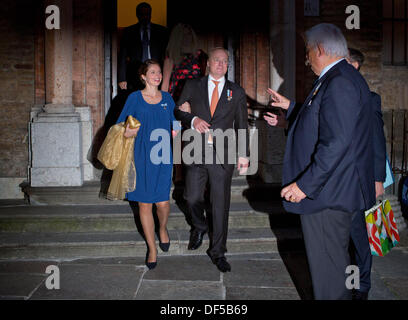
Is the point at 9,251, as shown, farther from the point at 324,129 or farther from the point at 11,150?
the point at 324,129

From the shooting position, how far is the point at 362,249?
3.48 metres

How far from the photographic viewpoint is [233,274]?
426 cm

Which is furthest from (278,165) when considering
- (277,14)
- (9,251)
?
(9,251)

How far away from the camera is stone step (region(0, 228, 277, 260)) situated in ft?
15.8

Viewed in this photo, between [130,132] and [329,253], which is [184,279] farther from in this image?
[329,253]

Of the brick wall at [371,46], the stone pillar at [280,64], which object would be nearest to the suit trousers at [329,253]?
the stone pillar at [280,64]

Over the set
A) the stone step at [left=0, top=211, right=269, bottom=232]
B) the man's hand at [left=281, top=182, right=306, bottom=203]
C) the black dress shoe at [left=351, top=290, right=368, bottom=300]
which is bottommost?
the black dress shoe at [left=351, top=290, right=368, bottom=300]

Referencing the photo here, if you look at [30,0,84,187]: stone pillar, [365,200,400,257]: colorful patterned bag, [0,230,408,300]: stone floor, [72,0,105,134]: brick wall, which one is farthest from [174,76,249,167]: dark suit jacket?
[72,0,105,134]: brick wall

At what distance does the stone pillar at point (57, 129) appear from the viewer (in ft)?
19.9

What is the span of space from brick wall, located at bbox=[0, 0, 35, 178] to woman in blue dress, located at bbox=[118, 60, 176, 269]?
3.23 m

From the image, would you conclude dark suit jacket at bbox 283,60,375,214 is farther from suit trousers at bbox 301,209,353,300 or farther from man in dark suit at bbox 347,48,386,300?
man in dark suit at bbox 347,48,386,300

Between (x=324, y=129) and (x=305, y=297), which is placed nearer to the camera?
(x=324, y=129)

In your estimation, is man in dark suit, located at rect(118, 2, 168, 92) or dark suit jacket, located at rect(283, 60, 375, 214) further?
man in dark suit, located at rect(118, 2, 168, 92)

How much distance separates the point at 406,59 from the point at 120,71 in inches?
196
